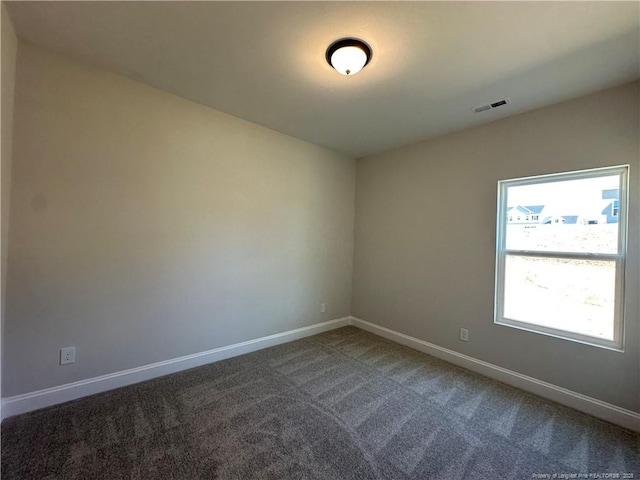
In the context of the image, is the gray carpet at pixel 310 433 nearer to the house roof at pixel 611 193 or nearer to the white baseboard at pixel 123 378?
the white baseboard at pixel 123 378

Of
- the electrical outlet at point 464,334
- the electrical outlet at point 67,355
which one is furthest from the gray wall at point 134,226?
the electrical outlet at point 464,334

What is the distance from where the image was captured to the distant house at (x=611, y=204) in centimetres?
212

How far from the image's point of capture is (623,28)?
1.57 metres

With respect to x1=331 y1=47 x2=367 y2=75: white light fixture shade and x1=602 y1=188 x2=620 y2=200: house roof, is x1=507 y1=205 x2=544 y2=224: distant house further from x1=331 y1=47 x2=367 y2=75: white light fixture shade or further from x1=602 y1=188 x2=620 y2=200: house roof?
x1=331 y1=47 x2=367 y2=75: white light fixture shade

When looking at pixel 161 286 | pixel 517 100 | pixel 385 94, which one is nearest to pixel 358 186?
pixel 385 94

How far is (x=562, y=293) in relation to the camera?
239 centimetres

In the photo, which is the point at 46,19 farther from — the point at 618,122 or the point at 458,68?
the point at 618,122

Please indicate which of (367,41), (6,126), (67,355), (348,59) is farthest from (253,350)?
(367,41)

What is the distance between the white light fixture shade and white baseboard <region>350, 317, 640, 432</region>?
10.1ft

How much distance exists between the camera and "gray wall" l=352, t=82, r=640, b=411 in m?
2.06

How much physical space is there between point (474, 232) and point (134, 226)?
11.3ft

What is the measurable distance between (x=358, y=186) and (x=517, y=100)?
221 cm

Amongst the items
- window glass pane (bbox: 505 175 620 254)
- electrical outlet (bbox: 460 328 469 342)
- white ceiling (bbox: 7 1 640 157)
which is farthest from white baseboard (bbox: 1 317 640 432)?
white ceiling (bbox: 7 1 640 157)

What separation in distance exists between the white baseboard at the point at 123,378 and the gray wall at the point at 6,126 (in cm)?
51
